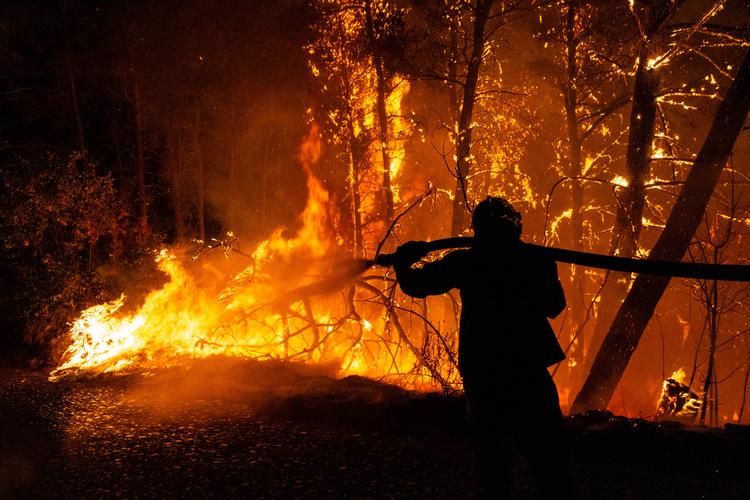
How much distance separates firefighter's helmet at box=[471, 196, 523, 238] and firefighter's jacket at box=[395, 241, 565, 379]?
0.09 m

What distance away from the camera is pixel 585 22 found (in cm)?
1291

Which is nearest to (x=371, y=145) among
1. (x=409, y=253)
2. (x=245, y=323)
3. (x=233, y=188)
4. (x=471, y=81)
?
(x=471, y=81)

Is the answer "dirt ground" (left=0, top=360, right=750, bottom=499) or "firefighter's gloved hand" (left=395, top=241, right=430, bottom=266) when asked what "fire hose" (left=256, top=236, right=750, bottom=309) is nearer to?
"firefighter's gloved hand" (left=395, top=241, right=430, bottom=266)

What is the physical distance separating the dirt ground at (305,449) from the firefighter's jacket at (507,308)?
1480mm

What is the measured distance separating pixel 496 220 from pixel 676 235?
5.74 metres

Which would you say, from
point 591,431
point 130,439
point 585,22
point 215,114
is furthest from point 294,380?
point 215,114

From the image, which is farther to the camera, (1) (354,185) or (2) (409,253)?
(1) (354,185)

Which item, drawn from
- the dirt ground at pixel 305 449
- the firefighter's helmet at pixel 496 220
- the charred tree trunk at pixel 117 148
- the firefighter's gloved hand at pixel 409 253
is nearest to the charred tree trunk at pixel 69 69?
the charred tree trunk at pixel 117 148

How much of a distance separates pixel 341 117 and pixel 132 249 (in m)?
Answer: 6.81

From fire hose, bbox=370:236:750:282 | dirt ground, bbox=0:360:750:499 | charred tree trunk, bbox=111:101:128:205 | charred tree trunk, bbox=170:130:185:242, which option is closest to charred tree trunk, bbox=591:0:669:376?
dirt ground, bbox=0:360:750:499

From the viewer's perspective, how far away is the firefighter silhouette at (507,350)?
281 centimetres

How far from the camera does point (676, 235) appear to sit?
7.24 meters

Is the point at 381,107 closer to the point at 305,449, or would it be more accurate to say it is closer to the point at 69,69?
the point at 69,69

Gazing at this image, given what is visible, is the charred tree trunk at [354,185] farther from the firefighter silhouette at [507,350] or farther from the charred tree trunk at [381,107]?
the firefighter silhouette at [507,350]
